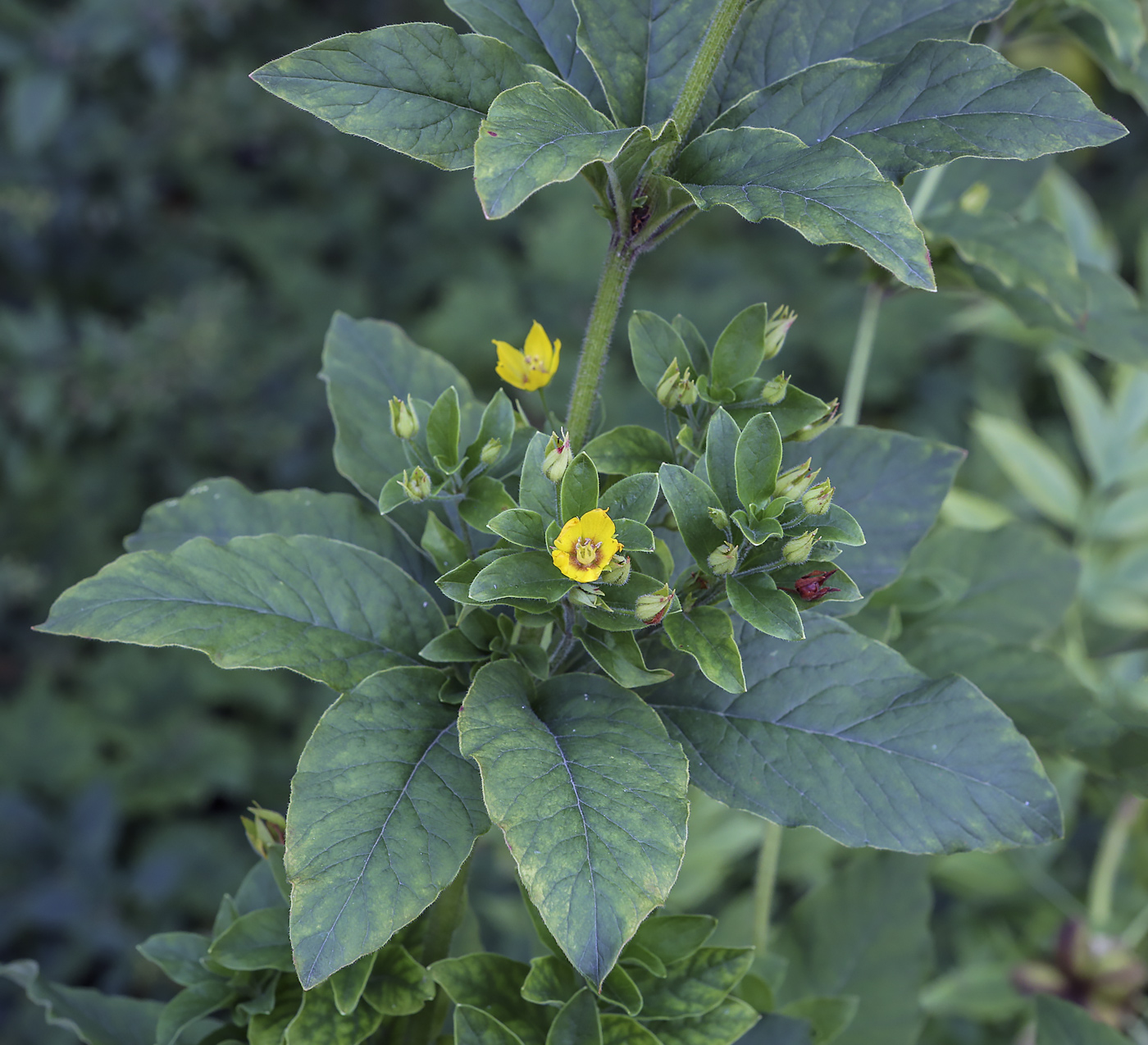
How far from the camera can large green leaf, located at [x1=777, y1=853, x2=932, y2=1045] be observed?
3.47 feet

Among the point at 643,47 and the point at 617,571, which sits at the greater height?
the point at 643,47

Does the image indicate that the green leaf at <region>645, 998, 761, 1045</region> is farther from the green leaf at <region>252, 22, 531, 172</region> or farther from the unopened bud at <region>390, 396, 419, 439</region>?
the green leaf at <region>252, 22, 531, 172</region>

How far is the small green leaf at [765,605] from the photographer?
0.61 m

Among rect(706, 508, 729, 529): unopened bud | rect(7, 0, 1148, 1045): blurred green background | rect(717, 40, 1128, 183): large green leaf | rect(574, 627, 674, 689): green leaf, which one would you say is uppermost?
rect(717, 40, 1128, 183): large green leaf

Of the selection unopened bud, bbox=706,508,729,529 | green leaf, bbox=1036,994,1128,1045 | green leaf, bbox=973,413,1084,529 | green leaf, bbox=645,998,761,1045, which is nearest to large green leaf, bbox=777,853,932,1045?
green leaf, bbox=1036,994,1128,1045

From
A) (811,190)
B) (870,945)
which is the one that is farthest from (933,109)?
(870,945)

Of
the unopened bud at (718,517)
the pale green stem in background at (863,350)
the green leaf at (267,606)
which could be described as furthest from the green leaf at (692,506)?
the pale green stem in background at (863,350)

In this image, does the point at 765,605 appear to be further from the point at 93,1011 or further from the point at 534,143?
the point at 93,1011

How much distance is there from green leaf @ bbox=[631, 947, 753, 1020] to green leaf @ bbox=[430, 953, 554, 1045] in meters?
0.08

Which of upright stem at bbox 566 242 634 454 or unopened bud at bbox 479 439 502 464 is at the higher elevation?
upright stem at bbox 566 242 634 454

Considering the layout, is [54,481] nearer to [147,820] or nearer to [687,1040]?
[147,820]

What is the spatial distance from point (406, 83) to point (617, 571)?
326 mm

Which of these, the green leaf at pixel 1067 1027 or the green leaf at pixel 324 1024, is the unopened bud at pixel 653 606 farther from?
the green leaf at pixel 1067 1027

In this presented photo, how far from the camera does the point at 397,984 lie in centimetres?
74
